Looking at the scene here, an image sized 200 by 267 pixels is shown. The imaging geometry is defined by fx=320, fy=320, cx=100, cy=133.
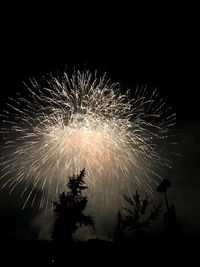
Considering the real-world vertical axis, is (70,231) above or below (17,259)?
above

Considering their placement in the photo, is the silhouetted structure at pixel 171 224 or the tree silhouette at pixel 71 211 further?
the tree silhouette at pixel 71 211

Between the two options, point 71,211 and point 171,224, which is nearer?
point 171,224

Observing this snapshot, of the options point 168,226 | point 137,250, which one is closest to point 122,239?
point 137,250

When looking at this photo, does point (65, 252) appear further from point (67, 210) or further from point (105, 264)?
point (67, 210)

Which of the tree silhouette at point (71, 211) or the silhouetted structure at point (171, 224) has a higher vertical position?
the tree silhouette at point (71, 211)

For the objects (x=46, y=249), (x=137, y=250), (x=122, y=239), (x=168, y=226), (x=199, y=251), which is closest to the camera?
(x=168, y=226)

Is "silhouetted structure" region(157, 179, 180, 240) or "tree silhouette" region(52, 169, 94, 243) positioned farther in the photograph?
"tree silhouette" region(52, 169, 94, 243)

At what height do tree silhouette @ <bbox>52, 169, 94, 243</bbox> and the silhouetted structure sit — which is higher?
tree silhouette @ <bbox>52, 169, 94, 243</bbox>

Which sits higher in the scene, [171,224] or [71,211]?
[71,211]
